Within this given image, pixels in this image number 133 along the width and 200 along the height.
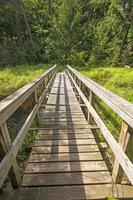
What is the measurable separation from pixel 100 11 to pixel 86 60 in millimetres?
7717

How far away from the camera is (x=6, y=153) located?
7.56 ft

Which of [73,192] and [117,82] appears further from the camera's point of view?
[117,82]

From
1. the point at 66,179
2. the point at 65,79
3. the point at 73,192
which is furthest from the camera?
the point at 65,79

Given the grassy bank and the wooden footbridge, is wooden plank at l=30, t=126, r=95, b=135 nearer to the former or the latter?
the wooden footbridge

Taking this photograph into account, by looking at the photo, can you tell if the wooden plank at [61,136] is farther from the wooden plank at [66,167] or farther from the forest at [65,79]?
the wooden plank at [66,167]

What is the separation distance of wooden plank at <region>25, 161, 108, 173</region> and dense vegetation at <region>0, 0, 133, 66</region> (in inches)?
862

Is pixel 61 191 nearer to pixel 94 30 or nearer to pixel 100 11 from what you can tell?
pixel 94 30

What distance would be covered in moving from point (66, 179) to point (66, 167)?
300 mm

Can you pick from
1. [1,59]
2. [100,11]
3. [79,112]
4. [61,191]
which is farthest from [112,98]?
[100,11]

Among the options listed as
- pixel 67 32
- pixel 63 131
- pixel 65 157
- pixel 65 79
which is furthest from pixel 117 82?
pixel 67 32

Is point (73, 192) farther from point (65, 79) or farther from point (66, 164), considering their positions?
point (65, 79)

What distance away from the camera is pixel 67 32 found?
87.7ft

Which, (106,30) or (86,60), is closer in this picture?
(106,30)

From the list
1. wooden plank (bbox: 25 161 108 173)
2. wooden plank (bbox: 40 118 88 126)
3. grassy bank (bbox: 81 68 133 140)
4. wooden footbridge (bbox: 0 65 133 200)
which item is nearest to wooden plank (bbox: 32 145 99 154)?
wooden footbridge (bbox: 0 65 133 200)
